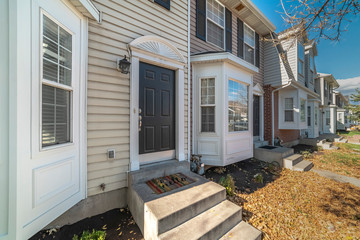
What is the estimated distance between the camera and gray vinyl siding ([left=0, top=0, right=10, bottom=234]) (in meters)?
1.40

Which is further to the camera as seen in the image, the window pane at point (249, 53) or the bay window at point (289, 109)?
the bay window at point (289, 109)

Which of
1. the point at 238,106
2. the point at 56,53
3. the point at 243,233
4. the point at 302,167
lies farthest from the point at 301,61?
the point at 56,53

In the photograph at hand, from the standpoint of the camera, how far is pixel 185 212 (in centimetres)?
194

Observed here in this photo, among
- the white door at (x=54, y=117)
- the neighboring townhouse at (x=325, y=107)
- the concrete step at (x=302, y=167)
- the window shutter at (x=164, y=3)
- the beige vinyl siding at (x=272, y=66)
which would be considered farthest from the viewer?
the neighboring townhouse at (x=325, y=107)

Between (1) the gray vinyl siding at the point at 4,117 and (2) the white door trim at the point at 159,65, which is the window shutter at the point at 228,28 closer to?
Result: (2) the white door trim at the point at 159,65

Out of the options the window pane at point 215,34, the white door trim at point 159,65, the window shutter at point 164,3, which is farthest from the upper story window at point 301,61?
the window shutter at point 164,3

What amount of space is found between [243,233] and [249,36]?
755 centimetres

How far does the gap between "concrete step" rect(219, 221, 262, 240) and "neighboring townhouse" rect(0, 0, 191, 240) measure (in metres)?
1.75

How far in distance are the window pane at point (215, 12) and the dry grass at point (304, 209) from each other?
18.5 feet

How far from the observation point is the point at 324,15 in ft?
8.54

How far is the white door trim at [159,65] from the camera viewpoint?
9.14 feet

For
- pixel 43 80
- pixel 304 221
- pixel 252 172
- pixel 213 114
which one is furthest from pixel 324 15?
pixel 43 80

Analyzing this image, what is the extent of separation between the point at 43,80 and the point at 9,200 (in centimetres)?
134

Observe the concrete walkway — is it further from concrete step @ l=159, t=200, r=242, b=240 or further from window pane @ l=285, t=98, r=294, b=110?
concrete step @ l=159, t=200, r=242, b=240
